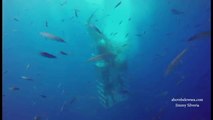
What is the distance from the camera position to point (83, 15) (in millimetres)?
1860

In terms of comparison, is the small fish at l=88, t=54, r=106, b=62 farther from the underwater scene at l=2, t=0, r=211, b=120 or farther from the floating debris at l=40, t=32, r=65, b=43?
the floating debris at l=40, t=32, r=65, b=43

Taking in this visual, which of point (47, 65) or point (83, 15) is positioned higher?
point (83, 15)

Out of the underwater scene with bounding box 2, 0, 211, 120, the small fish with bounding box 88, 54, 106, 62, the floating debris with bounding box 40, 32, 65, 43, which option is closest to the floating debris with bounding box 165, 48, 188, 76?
the underwater scene with bounding box 2, 0, 211, 120

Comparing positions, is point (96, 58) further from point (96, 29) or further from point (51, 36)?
point (51, 36)

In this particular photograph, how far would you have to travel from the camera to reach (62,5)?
186 centimetres

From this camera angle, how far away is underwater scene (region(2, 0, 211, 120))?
1856 millimetres

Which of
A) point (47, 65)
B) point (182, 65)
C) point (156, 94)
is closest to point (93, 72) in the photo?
point (47, 65)

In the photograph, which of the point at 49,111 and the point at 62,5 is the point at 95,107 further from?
the point at 62,5

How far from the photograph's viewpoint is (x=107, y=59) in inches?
74.0

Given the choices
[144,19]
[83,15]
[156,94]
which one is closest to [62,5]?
[83,15]

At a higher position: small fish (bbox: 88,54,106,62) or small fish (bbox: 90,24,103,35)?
small fish (bbox: 90,24,103,35)

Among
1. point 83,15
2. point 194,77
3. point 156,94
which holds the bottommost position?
point 156,94

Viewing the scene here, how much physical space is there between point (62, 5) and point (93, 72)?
45 cm

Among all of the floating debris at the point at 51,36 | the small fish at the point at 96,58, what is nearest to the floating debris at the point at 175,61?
the small fish at the point at 96,58
